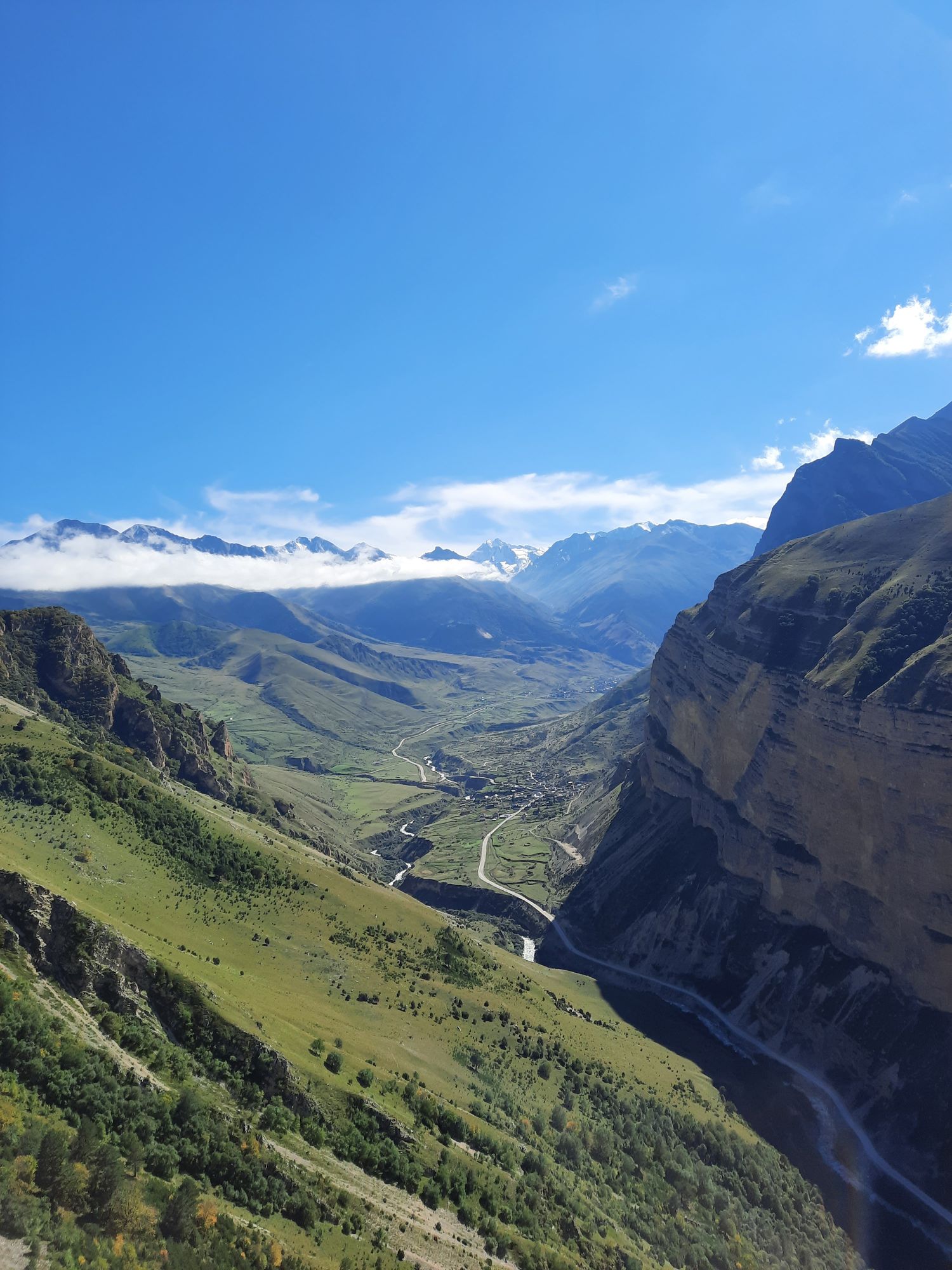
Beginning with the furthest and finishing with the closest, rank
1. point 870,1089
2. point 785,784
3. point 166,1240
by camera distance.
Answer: point 785,784 → point 870,1089 → point 166,1240

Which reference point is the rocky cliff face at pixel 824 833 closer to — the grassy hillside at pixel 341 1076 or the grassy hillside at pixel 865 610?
the grassy hillside at pixel 865 610

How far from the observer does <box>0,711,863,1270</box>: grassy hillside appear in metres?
41.1

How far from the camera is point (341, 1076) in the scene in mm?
61156

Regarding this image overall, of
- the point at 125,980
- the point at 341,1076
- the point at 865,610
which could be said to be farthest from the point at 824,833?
the point at 125,980

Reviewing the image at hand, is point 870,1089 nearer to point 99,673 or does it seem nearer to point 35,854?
point 35,854

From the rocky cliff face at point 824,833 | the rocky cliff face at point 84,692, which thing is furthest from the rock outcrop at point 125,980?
the rocky cliff face at point 84,692

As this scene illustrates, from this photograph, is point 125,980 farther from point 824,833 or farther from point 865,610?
point 865,610

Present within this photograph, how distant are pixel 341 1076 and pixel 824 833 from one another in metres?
99.4

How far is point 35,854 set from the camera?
78812 mm

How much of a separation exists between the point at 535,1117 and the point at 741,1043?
6409cm

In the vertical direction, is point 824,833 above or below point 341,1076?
below

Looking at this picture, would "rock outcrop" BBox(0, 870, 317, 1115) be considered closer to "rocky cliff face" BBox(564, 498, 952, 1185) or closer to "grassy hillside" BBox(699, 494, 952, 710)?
"rocky cliff face" BBox(564, 498, 952, 1185)

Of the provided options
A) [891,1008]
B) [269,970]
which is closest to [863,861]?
[891,1008]

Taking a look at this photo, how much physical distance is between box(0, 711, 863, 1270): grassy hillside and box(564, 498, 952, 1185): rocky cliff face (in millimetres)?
25872
